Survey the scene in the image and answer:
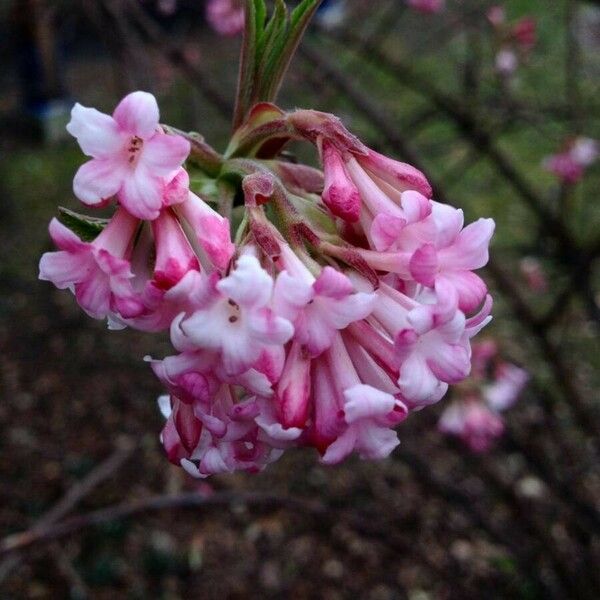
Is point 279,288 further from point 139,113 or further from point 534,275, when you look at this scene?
point 534,275

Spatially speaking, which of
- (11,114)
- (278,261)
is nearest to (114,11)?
(278,261)

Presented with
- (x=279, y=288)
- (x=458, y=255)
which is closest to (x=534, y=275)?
(x=458, y=255)

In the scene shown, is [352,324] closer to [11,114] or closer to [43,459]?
[43,459]

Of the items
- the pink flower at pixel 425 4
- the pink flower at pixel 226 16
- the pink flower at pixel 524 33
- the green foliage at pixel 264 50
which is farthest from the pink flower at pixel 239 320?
the pink flower at pixel 425 4

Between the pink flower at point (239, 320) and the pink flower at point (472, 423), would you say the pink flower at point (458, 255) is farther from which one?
the pink flower at point (472, 423)

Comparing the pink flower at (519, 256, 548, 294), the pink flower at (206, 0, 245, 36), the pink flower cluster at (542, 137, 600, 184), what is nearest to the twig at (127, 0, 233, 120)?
the pink flower at (206, 0, 245, 36)

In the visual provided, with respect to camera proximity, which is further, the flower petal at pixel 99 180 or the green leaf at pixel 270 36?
the green leaf at pixel 270 36

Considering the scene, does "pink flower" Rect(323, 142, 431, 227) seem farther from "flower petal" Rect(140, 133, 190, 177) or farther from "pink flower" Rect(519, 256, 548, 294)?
"pink flower" Rect(519, 256, 548, 294)
